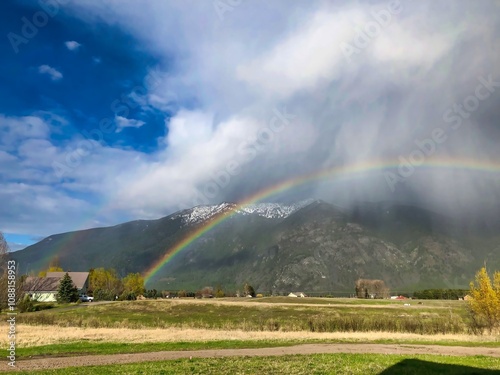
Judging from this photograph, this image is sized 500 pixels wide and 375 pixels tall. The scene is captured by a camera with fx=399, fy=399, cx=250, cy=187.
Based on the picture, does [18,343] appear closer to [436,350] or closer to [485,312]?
[436,350]

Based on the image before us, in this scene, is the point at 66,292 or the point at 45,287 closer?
the point at 66,292

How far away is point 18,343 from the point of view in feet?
108

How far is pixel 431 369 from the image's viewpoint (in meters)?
19.6

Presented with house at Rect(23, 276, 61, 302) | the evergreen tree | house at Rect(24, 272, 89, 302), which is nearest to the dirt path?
the evergreen tree

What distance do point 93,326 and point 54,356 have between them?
3022 centimetres

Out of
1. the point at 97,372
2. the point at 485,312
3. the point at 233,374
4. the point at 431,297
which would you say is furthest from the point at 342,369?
the point at 431,297

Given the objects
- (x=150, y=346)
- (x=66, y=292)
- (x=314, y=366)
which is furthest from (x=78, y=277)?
(x=314, y=366)

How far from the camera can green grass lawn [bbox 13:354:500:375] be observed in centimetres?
1942

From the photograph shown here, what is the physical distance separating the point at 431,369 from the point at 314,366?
18.7 feet

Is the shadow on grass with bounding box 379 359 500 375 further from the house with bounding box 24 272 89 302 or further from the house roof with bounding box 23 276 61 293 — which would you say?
the house roof with bounding box 23 276 61 293

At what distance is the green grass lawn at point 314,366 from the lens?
19422 millimetres

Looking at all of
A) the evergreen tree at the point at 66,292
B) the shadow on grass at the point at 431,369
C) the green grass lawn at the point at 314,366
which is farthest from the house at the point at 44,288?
the shadow on grass at the point at 431,369

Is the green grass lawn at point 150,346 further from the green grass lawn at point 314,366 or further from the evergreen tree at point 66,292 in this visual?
the evergreen tree at point 66,292

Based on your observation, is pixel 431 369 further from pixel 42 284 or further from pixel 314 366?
pixel 42 284
